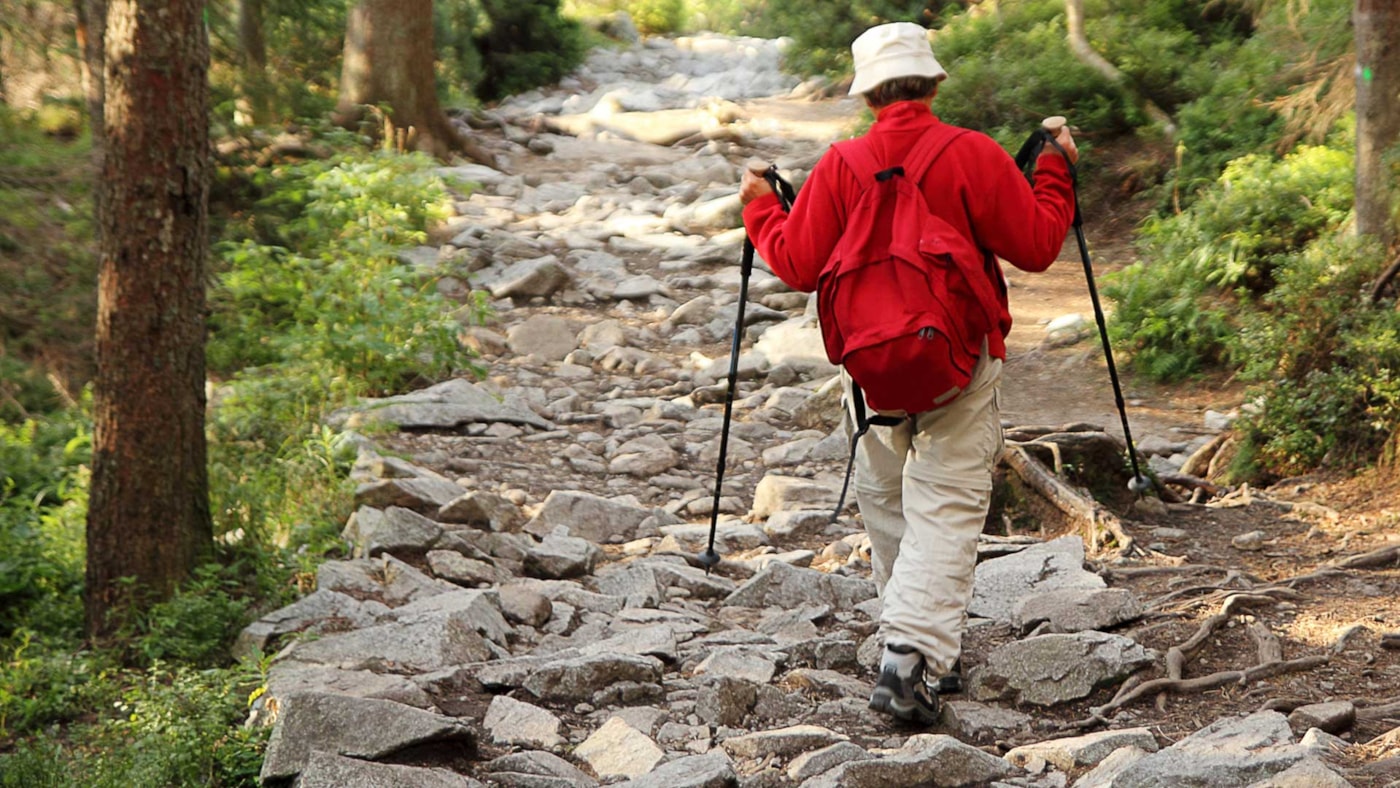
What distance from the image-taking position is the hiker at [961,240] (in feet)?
13.3

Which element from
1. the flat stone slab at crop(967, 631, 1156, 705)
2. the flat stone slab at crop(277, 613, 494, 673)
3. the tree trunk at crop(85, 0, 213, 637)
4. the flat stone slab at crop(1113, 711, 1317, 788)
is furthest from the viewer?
the tree trunk at crop(85, 0, 213, 637)

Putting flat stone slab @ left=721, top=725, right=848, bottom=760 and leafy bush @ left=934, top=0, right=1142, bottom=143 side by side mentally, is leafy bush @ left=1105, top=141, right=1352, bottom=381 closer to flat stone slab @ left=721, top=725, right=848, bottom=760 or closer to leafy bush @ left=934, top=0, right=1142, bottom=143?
leafy bush @ left=934, top=0, right=1142, bottom=143

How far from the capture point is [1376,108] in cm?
887

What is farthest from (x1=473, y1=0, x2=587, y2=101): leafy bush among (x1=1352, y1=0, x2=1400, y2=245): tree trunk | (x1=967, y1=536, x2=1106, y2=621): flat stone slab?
(x1=967, y1=536, x2=1106, y2=621): flat stone slab

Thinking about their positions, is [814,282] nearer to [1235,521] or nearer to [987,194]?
[987,194]

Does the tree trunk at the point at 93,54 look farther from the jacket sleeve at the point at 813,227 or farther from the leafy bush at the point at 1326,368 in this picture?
the leafy bush at the point at 1326,368

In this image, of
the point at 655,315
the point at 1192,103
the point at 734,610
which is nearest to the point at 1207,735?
the point at 734,610

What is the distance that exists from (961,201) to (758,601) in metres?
2.79

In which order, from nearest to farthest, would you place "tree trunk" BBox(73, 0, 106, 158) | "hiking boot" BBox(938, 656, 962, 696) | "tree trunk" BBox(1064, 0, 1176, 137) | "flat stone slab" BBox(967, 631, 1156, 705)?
1. "flat stone slab" BBox(967, 631, 1156, 705)
2. "hiking boot" BBox(938, 656, 962, 696)
3. "tree trunk" BBox(73, 0, 106, 158)
4. "tree trunk" BBox(1064, 0, 1176, 137)

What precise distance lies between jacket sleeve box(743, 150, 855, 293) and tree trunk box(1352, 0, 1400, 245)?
231 inches

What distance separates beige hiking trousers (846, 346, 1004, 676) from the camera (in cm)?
424

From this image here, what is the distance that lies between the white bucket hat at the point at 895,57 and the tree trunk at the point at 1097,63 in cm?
1082

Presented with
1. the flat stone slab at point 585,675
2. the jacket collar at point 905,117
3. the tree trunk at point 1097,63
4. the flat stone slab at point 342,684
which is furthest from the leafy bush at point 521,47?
the jacket collar at point 905,117

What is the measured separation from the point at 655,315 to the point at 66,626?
7.14m
